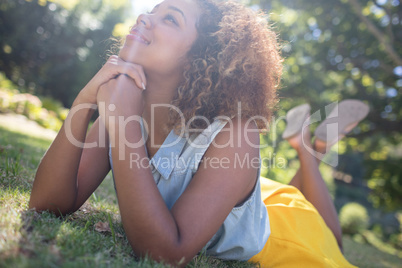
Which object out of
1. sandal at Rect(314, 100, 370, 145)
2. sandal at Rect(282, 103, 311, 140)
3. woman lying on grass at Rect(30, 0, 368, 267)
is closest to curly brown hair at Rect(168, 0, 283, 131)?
woman lying on grass at Rect(30, 0, 368, 267)

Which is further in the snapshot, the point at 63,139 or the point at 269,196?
the point at 269,196

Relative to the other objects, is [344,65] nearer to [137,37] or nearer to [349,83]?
[349,83]

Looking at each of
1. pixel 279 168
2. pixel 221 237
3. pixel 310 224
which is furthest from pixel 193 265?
pixel 279 168

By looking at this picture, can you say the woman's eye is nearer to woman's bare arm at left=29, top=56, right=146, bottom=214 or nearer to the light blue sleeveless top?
woman's bare arm at left=29, top=56, right=146, bottom=214

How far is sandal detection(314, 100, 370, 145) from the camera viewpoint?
13.0ft

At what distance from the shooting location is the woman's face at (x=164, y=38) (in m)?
1.97

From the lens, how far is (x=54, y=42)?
58.6ft

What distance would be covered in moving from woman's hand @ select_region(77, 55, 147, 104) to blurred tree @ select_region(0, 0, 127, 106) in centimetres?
1563

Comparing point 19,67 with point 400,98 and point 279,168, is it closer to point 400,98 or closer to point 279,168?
point 279,168

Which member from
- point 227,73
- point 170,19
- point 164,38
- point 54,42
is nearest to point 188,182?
point 227,73

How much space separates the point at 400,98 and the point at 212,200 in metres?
8.95

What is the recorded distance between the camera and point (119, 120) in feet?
5.30

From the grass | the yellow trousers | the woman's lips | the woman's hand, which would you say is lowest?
the yellow trousers

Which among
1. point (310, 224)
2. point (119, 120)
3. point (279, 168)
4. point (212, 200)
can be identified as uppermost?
point (119, 120)
